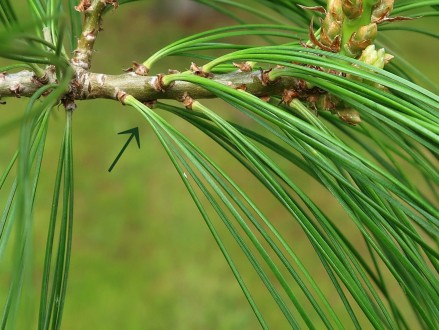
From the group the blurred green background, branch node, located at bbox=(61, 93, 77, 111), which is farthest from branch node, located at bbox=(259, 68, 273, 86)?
the blurred green background

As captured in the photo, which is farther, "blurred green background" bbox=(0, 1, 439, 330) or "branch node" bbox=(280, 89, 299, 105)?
"blurred green background" bbox=(0, 1, 439, 330)

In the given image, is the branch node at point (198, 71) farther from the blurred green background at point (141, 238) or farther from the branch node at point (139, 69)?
the blurred green background at point (141, 238)

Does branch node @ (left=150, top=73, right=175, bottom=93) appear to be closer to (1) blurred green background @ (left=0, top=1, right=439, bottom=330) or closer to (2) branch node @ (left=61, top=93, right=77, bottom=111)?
(2) branch node @ (left=61, top=93, right=77, bottom=111)

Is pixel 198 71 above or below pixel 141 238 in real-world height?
below

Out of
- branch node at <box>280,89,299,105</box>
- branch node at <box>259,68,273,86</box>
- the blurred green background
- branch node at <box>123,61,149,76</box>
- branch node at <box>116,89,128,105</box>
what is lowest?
branch node at <box>280,89,299,105</box>

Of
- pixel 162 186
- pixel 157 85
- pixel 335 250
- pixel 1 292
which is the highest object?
pixel 162 186

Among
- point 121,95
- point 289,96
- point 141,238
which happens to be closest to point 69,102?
point 121,95

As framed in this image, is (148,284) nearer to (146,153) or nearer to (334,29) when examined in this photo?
(146,153)

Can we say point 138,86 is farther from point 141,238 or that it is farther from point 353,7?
point 141,238

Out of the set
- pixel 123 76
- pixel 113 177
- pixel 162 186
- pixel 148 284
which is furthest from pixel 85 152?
pixel 123 76
